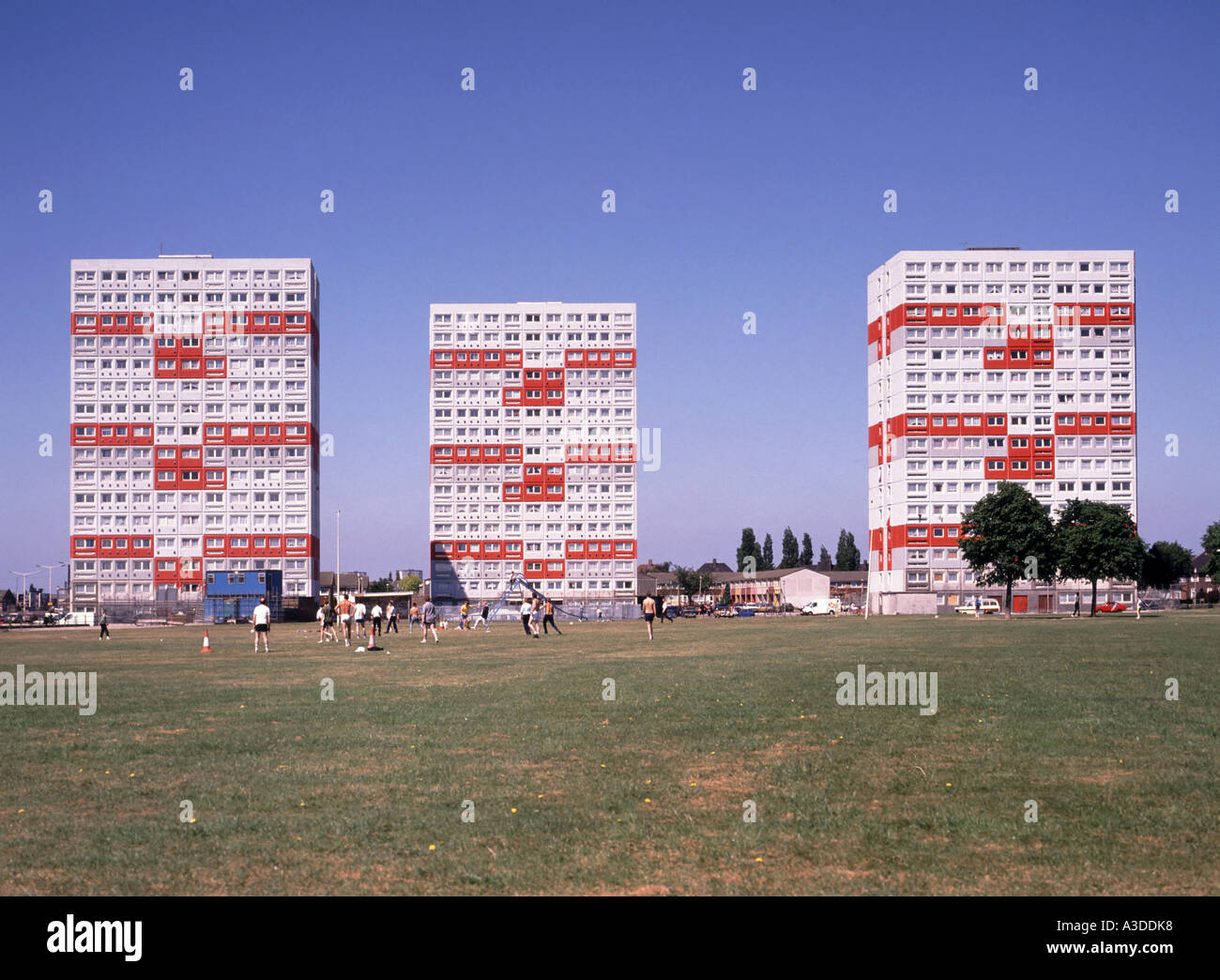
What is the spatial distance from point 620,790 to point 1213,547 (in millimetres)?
153880

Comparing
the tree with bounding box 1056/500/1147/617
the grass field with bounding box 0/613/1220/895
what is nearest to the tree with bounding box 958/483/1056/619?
the tree with bounding box 1056/500/1147/617

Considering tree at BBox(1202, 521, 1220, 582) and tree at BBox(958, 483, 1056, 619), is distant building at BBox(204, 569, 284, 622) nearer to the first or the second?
tree at BBox(958, 483, 1056, 619)

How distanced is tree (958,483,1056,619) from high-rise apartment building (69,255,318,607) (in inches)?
3579

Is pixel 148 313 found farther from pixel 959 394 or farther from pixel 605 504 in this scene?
pixel 959 394

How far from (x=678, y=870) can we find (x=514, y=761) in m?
5.39

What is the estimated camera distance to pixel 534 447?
180875 mm

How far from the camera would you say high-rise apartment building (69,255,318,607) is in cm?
15325

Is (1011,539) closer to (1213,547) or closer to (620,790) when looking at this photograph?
(1213,547)

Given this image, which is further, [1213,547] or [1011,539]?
[1213,547]

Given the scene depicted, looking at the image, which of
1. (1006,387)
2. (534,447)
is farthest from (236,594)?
(1006,387)

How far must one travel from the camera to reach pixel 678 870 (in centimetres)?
898
